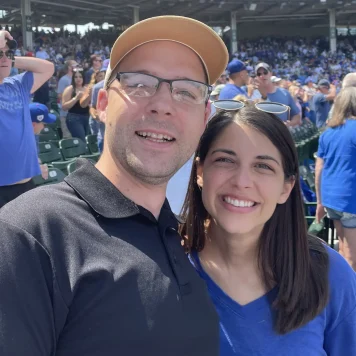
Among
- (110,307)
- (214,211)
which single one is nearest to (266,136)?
(214,211)

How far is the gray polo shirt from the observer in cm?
85

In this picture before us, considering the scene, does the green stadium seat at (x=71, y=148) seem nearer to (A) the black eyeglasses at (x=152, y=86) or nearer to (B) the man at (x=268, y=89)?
(B) the man at (x=268, y=89)

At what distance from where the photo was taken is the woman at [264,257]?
1.34 meters

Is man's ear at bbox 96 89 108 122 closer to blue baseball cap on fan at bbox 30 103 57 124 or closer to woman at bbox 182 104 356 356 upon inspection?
woman at bbox 182 104 356 356

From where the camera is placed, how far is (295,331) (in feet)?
4.40

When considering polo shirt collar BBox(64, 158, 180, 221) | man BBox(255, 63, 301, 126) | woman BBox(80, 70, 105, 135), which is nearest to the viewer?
polo shirt collar BBox(64, 158, 180, 221)

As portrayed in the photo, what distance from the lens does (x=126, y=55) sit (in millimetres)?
1260

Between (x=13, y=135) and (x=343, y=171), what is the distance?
2318mm

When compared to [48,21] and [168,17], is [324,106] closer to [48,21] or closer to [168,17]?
[168,17]

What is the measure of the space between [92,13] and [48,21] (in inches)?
109

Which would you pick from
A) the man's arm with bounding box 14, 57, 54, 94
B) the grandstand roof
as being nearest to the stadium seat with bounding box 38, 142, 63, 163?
the man's arm with bounding box 14, 57, 54, 94

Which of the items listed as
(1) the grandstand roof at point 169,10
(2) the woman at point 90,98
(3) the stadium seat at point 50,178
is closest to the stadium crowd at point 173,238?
(3) the stadium seat at point 50,178

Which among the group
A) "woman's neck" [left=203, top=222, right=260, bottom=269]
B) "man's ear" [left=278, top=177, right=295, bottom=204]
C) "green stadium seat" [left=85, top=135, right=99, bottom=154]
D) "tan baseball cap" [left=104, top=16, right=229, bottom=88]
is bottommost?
"woman's neck" [left=203, top=222, right=260, bottom=269]

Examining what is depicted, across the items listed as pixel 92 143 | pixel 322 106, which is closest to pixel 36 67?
pixel 92 143
